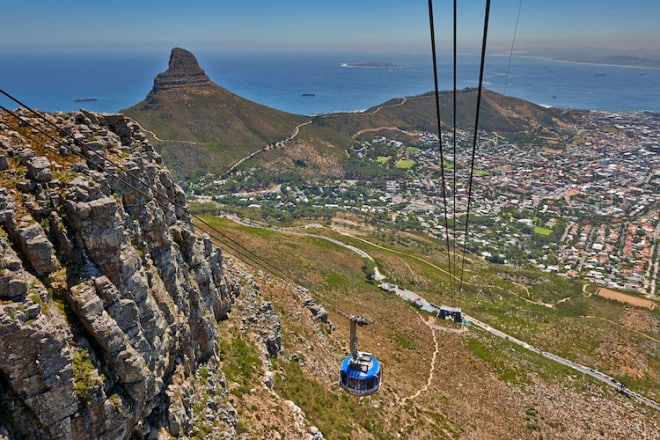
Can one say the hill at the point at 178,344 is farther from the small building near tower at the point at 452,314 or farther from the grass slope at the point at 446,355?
the small building near tower at the point at 452,314

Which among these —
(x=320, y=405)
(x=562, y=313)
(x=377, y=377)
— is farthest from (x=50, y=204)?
(x=562, y=313)

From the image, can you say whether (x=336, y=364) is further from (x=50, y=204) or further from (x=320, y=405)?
(x=50, y=204)

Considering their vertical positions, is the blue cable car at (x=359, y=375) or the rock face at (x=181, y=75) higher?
the rock face at (x=181, y=75)

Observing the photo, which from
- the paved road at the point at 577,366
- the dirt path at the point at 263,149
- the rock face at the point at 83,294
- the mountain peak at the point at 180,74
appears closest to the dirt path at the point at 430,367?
the paved road at the point at 577,366

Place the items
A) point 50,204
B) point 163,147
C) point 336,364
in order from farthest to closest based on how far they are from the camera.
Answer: point 163,147 < point 336,364 < point 50,204

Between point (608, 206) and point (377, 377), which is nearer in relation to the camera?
point (377, 377)

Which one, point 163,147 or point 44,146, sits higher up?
point 44,146
